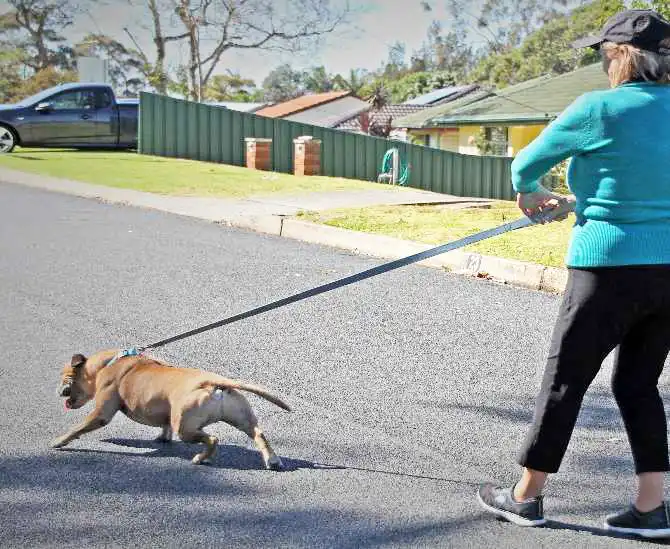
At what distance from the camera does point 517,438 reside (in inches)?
179

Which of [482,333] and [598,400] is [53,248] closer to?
[482,333]

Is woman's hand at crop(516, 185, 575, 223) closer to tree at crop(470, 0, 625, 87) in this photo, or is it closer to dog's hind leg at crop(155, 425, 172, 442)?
dog's hind leg at crop(155, 425, 172, 442)

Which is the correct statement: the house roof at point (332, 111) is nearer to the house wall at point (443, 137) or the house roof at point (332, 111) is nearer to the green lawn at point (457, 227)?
the house wall at point (443, 137)

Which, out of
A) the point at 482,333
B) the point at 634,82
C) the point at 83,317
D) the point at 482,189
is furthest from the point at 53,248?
the point at 482,189

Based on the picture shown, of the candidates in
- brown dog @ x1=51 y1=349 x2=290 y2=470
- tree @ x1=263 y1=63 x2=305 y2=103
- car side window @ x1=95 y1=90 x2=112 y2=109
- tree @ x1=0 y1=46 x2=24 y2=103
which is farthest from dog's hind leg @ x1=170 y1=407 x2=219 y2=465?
tree @ x1=263 y1=63 x2=305 y2=103

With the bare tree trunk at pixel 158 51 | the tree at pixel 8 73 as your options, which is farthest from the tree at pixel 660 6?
the tree at pixel 8 73

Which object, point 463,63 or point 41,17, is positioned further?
point 463,63

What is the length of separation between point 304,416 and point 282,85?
314 feet

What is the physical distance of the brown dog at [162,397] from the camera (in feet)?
13.1

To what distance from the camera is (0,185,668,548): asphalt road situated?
3494 millimetres

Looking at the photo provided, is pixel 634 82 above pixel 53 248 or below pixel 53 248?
above

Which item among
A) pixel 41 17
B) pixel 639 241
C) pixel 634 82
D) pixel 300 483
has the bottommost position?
pixel 300 483

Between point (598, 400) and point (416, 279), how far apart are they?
3.44m

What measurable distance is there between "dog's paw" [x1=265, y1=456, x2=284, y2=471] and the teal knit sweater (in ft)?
4.85
